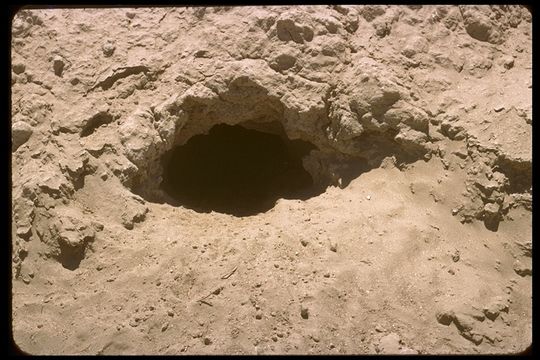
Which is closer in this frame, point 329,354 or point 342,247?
point 329,354

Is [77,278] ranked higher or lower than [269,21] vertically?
lower

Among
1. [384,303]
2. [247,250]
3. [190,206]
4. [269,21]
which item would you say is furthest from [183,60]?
[384,303]

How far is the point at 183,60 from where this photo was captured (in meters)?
3.54

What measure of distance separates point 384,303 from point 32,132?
8.21 feet

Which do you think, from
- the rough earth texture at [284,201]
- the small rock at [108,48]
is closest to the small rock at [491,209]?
the rough earth texture at [284,201]

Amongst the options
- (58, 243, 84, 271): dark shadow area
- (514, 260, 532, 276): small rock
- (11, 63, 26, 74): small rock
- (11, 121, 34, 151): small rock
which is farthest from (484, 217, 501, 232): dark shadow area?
(11, 63, 26, 74): small rock

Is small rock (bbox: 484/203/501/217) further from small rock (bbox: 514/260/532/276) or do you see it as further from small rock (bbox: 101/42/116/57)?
small rock (bbox: 101/42/116/57)

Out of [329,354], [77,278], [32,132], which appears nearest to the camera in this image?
[329,354]

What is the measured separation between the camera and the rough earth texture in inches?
110

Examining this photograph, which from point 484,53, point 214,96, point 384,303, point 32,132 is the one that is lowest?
point 384,303

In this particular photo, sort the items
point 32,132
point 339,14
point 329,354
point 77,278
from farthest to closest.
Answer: point 339,14 < point 32,132 < point 77,278 < point 329,354

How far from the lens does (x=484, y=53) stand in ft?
11.6

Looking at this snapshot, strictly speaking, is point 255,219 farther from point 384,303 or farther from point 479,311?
point 479,311

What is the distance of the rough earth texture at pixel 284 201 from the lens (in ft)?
9.20
